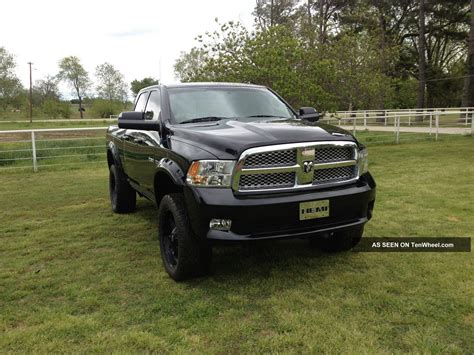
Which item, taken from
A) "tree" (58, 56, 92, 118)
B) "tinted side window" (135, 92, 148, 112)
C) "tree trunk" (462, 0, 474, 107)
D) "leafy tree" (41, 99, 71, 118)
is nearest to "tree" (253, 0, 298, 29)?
"tree trunk" (462, 0, 474, 107)

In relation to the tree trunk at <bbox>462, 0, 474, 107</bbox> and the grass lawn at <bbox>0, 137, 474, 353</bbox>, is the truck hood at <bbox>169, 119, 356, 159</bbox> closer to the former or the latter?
the grass lawn at <bbox>0, 137, 474, 353</bbox>

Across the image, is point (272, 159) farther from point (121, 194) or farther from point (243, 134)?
point (121, 194)

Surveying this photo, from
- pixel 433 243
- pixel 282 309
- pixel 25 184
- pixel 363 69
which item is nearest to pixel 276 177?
pixel 282 309

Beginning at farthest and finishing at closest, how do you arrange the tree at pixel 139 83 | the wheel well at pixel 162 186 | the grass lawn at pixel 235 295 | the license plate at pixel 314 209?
the tree at pixel 139 83 → the wheel well at pixel 162 186 → the license plate at pixel 314 209 → the grass lawn at pixel 235 295

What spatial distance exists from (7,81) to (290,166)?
7436 cm

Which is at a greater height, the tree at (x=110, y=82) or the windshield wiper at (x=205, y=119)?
the tree at (x=110, y=82)

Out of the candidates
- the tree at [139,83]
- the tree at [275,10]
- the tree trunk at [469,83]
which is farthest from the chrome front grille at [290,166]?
the tree at [139,83]

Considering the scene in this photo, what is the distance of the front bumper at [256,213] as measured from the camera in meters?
3.28

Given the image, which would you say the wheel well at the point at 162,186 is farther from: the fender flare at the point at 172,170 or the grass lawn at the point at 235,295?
the grass lawn at the point at 235,295

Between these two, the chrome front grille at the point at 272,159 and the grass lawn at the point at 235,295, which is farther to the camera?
the chrome front grille at the point at 272,159

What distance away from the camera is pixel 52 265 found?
4352 millimetres

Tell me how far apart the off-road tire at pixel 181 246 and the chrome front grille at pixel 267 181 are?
56 cm

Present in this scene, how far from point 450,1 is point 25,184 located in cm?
3325

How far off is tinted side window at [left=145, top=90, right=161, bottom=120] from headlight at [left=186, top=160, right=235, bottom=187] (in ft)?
4.91
